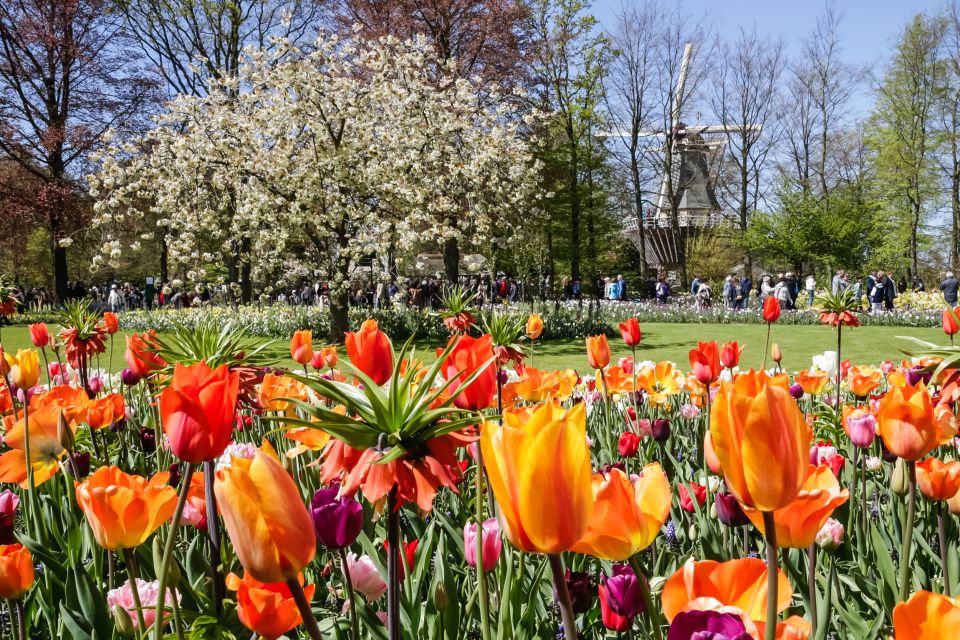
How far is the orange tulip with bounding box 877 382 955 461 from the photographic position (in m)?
1.35

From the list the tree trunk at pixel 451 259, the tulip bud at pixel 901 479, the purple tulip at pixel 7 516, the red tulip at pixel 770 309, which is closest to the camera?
the purple tulip at pixel 7 516

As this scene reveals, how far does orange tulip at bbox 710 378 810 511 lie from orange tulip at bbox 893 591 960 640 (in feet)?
0.42

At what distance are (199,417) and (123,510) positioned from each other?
28cm

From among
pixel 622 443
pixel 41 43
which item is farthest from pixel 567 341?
pixel 41 43

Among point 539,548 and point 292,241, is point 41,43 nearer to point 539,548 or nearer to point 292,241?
point 292,241

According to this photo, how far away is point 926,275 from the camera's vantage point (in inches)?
1346

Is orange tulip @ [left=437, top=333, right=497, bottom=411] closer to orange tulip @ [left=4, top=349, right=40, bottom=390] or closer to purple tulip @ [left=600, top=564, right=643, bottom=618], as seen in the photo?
purple tulip @ [left=600, top=564, right=643, bottom=618]

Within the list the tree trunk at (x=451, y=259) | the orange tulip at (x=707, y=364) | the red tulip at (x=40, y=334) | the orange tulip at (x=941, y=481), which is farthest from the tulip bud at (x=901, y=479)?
the tree trunk at (x=451, y=259)

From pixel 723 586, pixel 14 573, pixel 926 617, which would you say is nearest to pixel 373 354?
pixel 14 573

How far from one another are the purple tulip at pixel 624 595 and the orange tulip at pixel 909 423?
0.65m

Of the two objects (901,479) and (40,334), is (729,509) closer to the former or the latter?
(901,479)

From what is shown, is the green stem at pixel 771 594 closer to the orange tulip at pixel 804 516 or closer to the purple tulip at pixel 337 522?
the orange tulip at pixel 804 516

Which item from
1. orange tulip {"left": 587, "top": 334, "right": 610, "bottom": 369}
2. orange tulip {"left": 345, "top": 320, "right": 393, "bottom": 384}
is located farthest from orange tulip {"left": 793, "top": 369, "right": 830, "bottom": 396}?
orange tulip {"left": 345, "top": 320, "right": 393, "bottom": 384}

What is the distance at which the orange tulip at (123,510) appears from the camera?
3.65 ft
